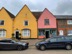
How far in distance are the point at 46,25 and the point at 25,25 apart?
5273mm

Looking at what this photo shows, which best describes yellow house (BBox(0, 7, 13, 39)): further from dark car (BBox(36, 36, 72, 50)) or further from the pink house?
dark car (BBox(36, 36, 72, 50))

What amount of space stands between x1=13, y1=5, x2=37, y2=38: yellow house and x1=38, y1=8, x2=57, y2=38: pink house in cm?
132

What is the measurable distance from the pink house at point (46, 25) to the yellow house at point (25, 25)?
1.32 m

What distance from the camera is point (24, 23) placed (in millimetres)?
41219

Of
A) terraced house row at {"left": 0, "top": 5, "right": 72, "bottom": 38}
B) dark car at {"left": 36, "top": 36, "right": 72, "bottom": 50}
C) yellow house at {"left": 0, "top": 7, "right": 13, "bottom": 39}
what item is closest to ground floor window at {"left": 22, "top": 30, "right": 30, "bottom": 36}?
terraced house row at {"left": 0, "top": 5, "right": 72, "bottom": 38}

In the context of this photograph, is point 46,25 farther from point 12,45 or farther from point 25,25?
point 12,45

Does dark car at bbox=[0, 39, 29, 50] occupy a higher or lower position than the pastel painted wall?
lower

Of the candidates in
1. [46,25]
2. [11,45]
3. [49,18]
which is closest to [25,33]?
[46,25]

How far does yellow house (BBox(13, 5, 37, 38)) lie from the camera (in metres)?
41.0

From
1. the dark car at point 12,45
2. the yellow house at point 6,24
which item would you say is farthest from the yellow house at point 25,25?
the dark car at point 12,45

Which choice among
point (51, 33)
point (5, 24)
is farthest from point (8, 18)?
point (51, 33)

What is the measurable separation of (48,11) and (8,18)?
10.2 meters

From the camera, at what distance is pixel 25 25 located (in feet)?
135

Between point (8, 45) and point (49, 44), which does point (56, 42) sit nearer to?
point (49, 44)
